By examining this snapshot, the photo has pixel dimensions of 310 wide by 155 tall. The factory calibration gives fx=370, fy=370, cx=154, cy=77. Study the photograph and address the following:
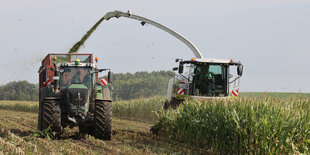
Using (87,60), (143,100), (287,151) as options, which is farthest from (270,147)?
(143,100)

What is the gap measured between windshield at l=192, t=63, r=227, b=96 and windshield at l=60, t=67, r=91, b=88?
4301 millimetres

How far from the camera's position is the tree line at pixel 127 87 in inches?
2395

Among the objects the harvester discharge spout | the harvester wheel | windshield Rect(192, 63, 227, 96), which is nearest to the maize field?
windshield Rect(192, 63, 227, 96)

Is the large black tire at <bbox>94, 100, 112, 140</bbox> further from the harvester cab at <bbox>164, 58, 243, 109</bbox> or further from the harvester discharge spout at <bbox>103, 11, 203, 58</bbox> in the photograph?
the harvester discharge spout at <bbox>103, 11, 203, 58</bbox>

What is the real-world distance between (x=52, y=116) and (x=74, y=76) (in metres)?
1.49

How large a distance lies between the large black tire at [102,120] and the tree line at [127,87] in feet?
A: 155

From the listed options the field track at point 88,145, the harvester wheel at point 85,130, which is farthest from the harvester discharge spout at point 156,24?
the field track at point 88,145

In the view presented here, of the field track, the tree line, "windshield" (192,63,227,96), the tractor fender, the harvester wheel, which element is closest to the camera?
the field track

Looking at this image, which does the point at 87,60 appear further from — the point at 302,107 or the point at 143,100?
the point at 143,100

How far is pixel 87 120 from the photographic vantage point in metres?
10.4

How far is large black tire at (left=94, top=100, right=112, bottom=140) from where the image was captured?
33.5 feet

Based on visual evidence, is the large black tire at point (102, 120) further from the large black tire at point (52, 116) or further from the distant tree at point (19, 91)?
the distant tree at point (19, 91)

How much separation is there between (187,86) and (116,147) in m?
5.35

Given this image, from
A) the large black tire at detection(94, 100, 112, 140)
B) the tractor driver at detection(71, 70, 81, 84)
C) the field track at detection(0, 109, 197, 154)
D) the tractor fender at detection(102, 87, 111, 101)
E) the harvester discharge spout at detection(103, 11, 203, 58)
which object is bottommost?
the field track at detection(0, 109, 197, 154)
